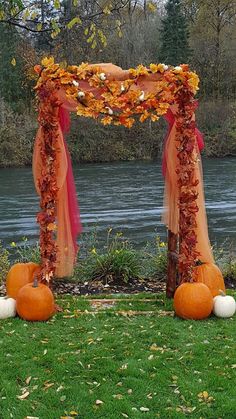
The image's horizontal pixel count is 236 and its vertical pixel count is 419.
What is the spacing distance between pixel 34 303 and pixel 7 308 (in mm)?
371

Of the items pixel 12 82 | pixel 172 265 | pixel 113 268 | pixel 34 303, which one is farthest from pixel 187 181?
pixel 12 82

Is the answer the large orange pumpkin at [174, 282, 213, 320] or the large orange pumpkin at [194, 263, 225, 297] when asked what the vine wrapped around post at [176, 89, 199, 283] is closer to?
the large orange pumpkin at [194, 263, 225, 297]

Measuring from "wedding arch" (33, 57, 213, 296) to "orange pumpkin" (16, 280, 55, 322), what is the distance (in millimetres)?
325

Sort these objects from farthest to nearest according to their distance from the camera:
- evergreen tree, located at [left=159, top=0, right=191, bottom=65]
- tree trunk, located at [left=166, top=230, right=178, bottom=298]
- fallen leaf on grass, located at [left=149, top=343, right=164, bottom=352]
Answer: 1. evergreen tree, located at [left=159, top=0, right=191, bottom=65]
2. tree trunk, located at [left=166, top=230, right=178, bottom=298]
3. fallen leaf on grass, located at [left=149, top=343, right=164, bottom=352]

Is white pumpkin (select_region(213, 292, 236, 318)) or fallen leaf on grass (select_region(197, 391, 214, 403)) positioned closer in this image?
fallen leaf on grass (select_region(197, 391, 214, 403))

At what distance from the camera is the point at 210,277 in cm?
650

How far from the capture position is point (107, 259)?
8320 millimetres

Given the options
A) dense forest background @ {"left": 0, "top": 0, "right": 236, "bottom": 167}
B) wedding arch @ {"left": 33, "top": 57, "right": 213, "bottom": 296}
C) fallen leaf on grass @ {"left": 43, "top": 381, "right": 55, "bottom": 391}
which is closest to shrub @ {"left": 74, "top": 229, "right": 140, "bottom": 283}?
wedding arch @ {"left": 33, "top": 57, "right": 213, "bottom": 296}

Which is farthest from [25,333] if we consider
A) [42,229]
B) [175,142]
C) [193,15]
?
[193,15]

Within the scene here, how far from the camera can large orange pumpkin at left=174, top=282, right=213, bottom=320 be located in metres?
5.95

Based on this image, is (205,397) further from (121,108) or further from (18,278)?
(121,108)

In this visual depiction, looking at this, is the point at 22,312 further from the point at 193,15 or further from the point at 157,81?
the point at 193,15

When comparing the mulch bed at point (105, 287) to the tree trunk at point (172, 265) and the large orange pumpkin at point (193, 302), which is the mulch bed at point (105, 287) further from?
the large orange pumpkin at point (193, 302)

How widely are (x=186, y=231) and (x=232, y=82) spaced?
120 ft
